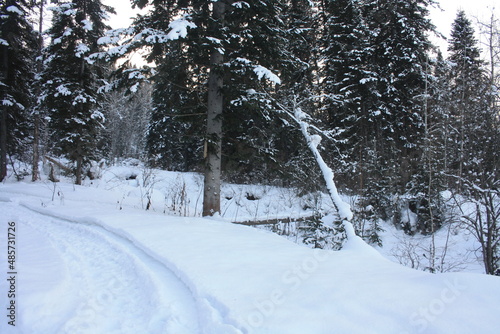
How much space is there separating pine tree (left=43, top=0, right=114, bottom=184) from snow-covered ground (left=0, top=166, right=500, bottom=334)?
11.1 metres

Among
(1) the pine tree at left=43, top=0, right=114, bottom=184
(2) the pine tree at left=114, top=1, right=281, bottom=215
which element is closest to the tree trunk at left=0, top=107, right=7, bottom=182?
(1) the pine tree at left=43, top=0, right=114, bottom=184

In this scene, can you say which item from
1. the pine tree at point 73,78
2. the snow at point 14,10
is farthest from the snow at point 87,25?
the snow at point 14,10

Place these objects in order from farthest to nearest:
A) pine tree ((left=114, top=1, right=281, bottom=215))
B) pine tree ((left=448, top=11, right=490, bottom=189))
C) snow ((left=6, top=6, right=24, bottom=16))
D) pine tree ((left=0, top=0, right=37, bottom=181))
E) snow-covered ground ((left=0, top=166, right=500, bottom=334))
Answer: pine tree ((left=0, top=0, right=37, bottom=181))
snow ((left=6, top=6, right=24, bottom=16))
pine tree ((left=114, top=1, right=281, bottom=215))
pine tree ((left=448, top=11, right=490, bottom=189))
snow-covered ground ((left=0, top=166, right=500, bottom=334))

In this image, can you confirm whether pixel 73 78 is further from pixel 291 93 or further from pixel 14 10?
pixel 291 93

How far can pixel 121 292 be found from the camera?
3389mm

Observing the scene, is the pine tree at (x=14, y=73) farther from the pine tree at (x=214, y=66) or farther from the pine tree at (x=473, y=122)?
the pine tree at (x=473, y=122)

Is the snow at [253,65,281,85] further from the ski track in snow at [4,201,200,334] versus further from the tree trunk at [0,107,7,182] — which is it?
the tree trunk at [0,107,7,182]

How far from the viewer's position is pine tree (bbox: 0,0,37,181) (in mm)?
16172

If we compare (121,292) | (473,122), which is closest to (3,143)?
(121,292)

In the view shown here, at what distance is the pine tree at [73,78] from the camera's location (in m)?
14.9

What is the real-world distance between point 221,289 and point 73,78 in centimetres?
1696

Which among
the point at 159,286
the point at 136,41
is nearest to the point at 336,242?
the point at 159,286

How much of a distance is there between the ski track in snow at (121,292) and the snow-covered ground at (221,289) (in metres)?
0.01

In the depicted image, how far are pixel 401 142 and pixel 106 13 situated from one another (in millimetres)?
19431
